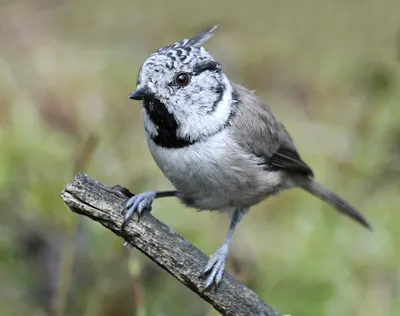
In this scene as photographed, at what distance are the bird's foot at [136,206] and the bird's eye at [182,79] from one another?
454 millimetres

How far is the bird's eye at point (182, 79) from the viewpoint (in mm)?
2732

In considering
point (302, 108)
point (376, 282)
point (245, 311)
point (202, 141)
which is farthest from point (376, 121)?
Result: point (245, 311)

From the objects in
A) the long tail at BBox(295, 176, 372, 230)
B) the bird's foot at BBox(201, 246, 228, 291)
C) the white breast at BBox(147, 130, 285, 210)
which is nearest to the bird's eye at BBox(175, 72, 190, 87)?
the white breast at BBox(147, 130, 285, 210)

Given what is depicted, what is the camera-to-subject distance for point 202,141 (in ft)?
9.07

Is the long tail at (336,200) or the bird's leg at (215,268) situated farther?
the long tail at (336,200)

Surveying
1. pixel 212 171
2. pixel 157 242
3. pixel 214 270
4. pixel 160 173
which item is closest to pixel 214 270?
pixel 214 270

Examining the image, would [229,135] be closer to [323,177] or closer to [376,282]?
[376,282]

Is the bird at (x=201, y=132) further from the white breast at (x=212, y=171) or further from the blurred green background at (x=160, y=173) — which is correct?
the blurred green background at (x=160, y=173)

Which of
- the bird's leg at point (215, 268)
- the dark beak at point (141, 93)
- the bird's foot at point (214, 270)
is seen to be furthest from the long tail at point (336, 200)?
the dark beak at point (141, 93)

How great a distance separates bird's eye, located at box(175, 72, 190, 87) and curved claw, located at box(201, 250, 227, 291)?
2.15 feet

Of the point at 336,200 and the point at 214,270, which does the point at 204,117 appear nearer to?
the point at 214,270

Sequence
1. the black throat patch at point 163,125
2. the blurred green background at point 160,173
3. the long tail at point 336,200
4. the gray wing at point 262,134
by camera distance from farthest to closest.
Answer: the long tail at point 336,200 → the blurred green background at point 160,173 → the gray wing at point 262,134 → the black throat patch at point 163,125

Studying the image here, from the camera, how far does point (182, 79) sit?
2.75 metres

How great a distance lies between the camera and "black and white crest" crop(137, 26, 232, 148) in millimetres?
2676
